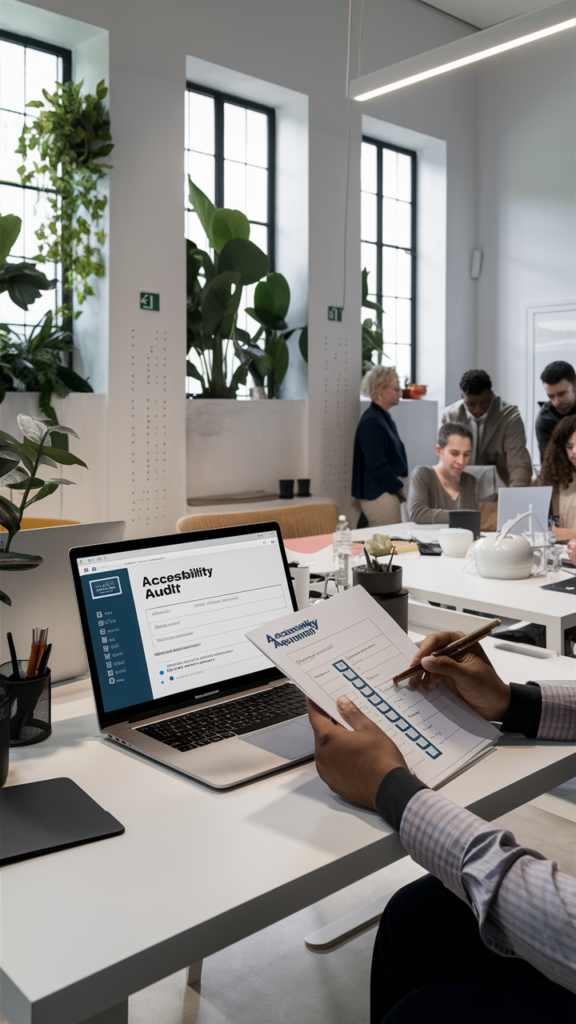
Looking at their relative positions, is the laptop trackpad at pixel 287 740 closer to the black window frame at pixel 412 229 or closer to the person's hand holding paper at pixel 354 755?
the person's hand holding paper at pixel 354 755

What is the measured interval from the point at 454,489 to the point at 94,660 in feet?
10.5

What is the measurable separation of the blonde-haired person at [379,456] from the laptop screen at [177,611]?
14.9 ft

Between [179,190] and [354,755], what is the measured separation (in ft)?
15.4

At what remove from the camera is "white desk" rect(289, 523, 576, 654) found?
7.13 feet

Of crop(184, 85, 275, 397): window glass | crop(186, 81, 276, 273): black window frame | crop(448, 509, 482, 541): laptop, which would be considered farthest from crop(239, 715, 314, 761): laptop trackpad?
crop(186, 81, 276, 273): black window frame

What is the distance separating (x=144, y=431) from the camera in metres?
4.95

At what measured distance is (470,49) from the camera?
3.10 meters

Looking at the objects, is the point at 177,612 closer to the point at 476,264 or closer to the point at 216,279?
the point at 216,279

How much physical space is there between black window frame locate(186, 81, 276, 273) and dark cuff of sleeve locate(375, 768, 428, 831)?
5242mm

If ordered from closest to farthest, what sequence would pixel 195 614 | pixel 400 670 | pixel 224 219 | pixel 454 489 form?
pixel 400 670
pixel 195 614
pixel 454 489
pixel 224 219

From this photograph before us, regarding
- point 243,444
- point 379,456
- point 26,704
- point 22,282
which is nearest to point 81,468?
point 22,282

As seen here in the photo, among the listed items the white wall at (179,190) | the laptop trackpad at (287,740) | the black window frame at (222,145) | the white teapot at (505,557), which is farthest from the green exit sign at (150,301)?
the laptop trackpad at (287,740)

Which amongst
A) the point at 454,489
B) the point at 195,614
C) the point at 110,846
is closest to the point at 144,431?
the point at 454,489

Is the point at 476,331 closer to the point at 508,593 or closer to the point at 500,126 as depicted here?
the point at 500,126
